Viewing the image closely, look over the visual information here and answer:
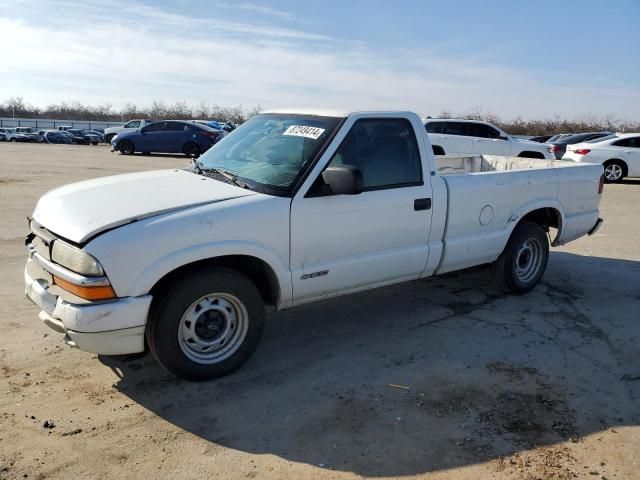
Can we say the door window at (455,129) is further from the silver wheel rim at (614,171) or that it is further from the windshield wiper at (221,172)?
the windshield wiper at (221,172)

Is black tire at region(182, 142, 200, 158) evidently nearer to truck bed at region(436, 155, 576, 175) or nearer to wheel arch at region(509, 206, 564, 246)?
truck bed at region(436, 155, 576, 175)

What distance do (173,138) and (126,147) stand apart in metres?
2.77

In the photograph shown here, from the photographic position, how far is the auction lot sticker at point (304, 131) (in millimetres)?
4273

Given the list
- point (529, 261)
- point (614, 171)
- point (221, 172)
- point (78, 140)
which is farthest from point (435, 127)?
point (78, 140)

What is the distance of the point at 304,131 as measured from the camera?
4.37 metres

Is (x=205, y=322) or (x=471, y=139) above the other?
(x=471, y=139)

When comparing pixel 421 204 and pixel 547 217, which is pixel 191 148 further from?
pixel 421 204

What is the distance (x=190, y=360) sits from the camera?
371cm

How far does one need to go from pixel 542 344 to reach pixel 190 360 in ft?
9.47

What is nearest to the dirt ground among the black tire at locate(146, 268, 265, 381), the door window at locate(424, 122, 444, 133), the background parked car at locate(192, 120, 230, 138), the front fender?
the black tire at locate(146, 268, 265, 381)

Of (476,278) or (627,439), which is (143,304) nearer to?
(627,439)

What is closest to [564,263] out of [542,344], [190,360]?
[542,344]

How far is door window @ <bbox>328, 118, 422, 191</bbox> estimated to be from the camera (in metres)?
4.33

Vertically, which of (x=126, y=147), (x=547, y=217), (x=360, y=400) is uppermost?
(x=547, y=217)
